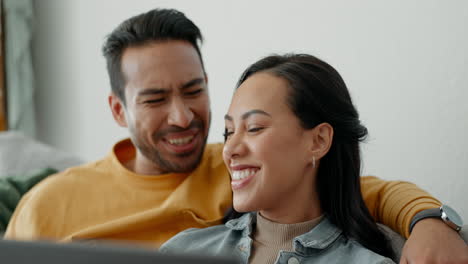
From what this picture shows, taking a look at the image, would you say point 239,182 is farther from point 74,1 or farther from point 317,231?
point 74,1

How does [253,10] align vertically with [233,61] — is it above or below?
above

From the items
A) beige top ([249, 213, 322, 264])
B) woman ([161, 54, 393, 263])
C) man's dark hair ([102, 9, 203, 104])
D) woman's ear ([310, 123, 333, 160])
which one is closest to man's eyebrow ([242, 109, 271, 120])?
woman ([161, 54, 393, 263])

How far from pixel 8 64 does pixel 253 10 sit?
224cm

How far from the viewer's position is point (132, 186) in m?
1.85

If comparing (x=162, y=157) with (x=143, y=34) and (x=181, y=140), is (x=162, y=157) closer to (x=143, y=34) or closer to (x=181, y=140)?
(x=181, y=140)

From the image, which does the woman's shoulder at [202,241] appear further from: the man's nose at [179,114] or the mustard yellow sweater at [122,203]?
the man's nose at [179,114]

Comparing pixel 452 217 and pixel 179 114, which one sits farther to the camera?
pixel 179 114

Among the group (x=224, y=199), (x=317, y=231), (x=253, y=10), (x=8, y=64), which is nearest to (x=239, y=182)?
(x=317, y=231)

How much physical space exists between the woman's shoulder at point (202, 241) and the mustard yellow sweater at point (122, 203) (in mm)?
171

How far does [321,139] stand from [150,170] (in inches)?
29.6

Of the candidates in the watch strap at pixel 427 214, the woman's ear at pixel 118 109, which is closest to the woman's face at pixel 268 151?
the watch strap at pixel 427 214

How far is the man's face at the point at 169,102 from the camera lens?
177 centimetres

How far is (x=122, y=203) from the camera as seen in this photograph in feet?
5.92

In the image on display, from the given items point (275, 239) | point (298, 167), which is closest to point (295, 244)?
point (275, 239)
